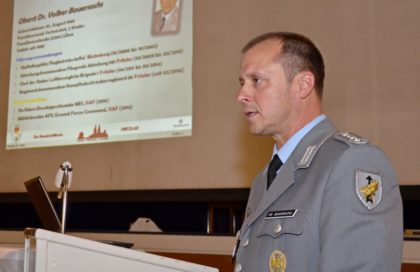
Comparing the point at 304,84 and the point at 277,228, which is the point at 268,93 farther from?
the point at 277,228

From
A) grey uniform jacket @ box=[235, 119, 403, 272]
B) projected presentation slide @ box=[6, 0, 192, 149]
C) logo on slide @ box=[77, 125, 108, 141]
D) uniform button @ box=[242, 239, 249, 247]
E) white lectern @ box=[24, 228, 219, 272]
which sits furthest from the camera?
logo on slide @ box=[77, 125, 108, 141]

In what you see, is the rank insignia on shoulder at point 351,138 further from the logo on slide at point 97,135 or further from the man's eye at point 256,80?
the logo on slide at point 97,135

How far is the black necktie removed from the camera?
205 centimetres

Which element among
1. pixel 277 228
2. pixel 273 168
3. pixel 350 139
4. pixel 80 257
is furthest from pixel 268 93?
pixel 80 257

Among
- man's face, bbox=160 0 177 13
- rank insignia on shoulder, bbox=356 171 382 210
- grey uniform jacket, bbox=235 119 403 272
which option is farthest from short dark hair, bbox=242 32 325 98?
man's face, bbox=160 0 177 13

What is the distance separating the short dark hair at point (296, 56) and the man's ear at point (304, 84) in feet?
0.05

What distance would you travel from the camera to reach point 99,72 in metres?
4.74

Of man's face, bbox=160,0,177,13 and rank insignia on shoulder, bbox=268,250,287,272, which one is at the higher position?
man's face, bbox=160,0,177,13

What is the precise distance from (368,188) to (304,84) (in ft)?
1.57

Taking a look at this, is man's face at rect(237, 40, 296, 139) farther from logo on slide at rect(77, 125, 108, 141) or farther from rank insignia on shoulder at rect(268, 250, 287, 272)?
logo on slide at rect(77, 125, 108, 141)

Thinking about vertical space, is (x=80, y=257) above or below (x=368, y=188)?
below

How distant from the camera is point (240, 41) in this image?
4.30 m

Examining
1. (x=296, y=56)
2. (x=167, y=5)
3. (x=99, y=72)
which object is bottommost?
(x=296, y=56)

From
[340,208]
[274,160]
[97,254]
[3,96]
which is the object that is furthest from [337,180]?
[3,96]
